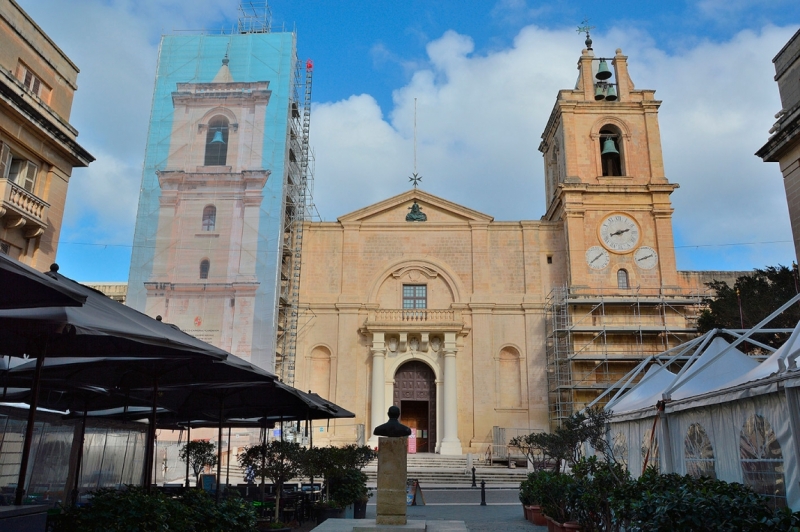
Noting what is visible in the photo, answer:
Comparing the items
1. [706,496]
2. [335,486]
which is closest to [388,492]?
[706,496]

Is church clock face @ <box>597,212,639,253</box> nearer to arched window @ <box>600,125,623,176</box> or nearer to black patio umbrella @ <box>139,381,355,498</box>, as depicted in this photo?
arched window @ <box>600,125,623,176</box>

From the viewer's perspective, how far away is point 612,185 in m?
29.7

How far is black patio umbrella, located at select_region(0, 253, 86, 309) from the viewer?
4543 mm

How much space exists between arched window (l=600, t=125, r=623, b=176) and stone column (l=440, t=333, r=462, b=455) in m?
11.6

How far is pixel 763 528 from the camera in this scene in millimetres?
5512

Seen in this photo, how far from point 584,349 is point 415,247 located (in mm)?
8945

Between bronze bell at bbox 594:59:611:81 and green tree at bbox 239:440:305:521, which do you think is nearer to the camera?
green tree at bbox 239:440:305:521

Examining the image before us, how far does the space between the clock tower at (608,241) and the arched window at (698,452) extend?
1693 centimetres

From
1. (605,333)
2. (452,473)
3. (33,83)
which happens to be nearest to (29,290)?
(33,83)

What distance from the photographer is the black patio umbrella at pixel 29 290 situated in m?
4.54

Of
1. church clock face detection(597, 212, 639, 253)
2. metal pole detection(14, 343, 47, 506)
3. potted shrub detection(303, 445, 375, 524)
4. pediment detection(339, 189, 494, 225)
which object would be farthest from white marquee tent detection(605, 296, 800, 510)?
pediment detection(339, 189, 494, 225)

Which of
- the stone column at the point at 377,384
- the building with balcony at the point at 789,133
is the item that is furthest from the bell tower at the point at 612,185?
the building with balcony at the point at 789,133

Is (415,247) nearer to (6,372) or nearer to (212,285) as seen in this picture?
(212,285)

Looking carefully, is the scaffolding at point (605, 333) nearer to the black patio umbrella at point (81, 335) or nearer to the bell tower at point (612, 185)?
the bell tower at point (612, 185)
